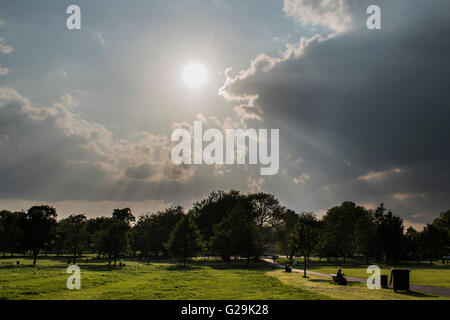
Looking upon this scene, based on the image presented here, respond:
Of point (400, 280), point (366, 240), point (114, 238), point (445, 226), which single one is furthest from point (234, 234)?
point (445, 226)

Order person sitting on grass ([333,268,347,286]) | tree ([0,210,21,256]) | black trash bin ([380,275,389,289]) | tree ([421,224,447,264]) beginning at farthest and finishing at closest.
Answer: tree ([0,210,21,256])
tree ([421,224,447,264])
person sitting on grass ([333,268,347,286])
black trash bin ([380,275,389,289])

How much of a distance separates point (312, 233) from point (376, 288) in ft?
85.8

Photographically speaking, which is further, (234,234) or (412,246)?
(412,246)

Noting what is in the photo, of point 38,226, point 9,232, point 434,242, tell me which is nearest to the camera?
point 38,226

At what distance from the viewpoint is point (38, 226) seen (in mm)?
69438

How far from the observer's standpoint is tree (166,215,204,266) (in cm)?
6906

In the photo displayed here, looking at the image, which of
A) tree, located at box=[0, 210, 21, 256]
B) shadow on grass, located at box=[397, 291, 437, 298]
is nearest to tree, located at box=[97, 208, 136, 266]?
tree, located at box=[0, 210, 21, 256]

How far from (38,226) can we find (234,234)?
151ft

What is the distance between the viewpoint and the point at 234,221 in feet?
271

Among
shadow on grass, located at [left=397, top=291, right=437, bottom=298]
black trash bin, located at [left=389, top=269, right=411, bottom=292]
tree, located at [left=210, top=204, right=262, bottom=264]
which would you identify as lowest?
tree, located at [left=210, top=204, right=262, bottom=264]

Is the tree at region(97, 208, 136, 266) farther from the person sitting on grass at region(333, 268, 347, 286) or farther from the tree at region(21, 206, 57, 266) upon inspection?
the person sitting on grass at region(333, 268, 347, 286)

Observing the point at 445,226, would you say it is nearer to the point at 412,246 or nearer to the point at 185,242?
the point at 412,246
